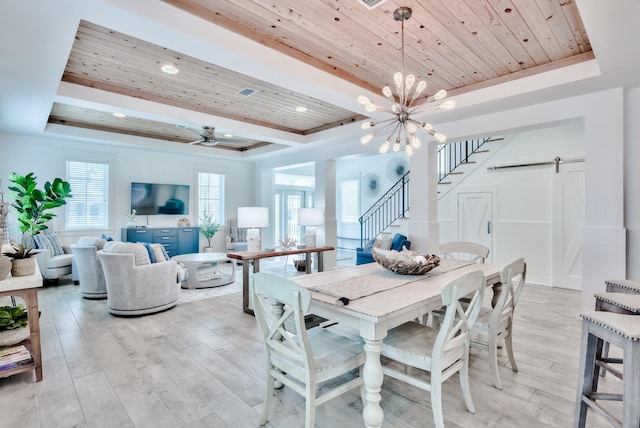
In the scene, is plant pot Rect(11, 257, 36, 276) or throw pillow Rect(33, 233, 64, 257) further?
throw pillow Rect(33, 233, 64, 257)

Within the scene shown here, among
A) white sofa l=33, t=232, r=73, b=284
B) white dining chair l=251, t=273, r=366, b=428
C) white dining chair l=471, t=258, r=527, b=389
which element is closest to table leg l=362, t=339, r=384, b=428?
white dining chair l=251, t=273, r=366, b=428

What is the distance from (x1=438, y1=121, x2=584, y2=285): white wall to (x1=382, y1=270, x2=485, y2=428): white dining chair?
175 inches

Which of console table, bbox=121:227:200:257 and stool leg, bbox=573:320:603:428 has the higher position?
console table, bbox=121:227:200:257

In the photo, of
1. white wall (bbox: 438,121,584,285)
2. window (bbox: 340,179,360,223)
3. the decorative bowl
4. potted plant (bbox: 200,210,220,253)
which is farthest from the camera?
window (bbox: 340,179,360,223)

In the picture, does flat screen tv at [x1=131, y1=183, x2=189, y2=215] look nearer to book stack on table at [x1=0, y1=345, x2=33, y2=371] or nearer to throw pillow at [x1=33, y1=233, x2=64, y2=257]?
throw pillow at [x1=33, y1=233, x2=64, y2=257]

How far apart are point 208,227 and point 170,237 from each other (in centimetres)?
94

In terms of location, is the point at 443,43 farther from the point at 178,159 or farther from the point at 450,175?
the point at 178,159

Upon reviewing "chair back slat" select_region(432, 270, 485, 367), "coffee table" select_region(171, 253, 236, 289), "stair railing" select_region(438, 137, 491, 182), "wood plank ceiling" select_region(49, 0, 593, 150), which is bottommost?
"coffee table" select_region(171, 253, 236, 289)

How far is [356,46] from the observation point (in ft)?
10.1

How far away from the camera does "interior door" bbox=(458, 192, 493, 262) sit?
6.08m

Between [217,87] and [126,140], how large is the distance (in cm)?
343

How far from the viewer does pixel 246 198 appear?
8.90 metres

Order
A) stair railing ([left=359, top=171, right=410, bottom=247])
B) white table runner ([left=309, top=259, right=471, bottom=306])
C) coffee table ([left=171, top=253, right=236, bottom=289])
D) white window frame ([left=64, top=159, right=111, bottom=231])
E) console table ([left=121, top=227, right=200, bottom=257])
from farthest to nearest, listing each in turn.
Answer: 1. stair railing ([left=359, top=171, right=410, bottom=247])
2. console table ([left=121, top=227, right=200, bottom=257])
3. white window frame ([left=64, top=159, right=111, bottom=231])
4. coffee table ([left=171, top=253, right=236, bottom=289])
5. white table runner ([left=309, top=259, right=471, bottom=306])

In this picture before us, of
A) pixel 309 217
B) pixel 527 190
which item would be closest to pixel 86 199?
pixel 309 217
